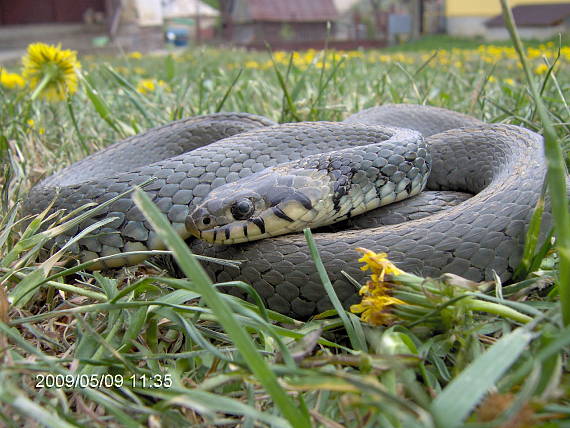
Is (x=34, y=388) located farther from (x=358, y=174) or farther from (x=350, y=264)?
(x=358, y=174)

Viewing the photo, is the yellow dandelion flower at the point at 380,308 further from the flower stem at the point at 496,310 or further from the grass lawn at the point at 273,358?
the flower stem at the point at 496,310

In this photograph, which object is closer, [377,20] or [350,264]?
[350,264]

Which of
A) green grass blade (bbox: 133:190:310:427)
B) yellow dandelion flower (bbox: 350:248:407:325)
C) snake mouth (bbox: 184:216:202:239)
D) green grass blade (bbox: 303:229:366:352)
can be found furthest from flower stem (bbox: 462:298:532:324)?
snake mouth (bbox: 184:216:202:239)

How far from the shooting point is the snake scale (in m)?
1.80

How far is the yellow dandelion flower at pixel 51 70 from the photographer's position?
337 centimetres

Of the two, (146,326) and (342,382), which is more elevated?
(342,382)

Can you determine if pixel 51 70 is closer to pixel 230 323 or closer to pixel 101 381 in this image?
pixel 101 381

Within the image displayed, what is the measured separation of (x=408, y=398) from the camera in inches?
50.3

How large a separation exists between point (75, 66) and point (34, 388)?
2.56 metres

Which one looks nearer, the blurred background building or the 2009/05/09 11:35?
the 2009/05/09 11:35

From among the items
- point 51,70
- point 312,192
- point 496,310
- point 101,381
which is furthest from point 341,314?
point 51,70

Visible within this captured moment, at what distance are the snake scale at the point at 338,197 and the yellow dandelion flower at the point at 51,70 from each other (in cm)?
68

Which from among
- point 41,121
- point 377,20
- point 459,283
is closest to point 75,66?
point 41,121

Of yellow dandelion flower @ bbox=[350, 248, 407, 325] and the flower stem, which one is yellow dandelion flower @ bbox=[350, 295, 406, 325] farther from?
the flower stem
